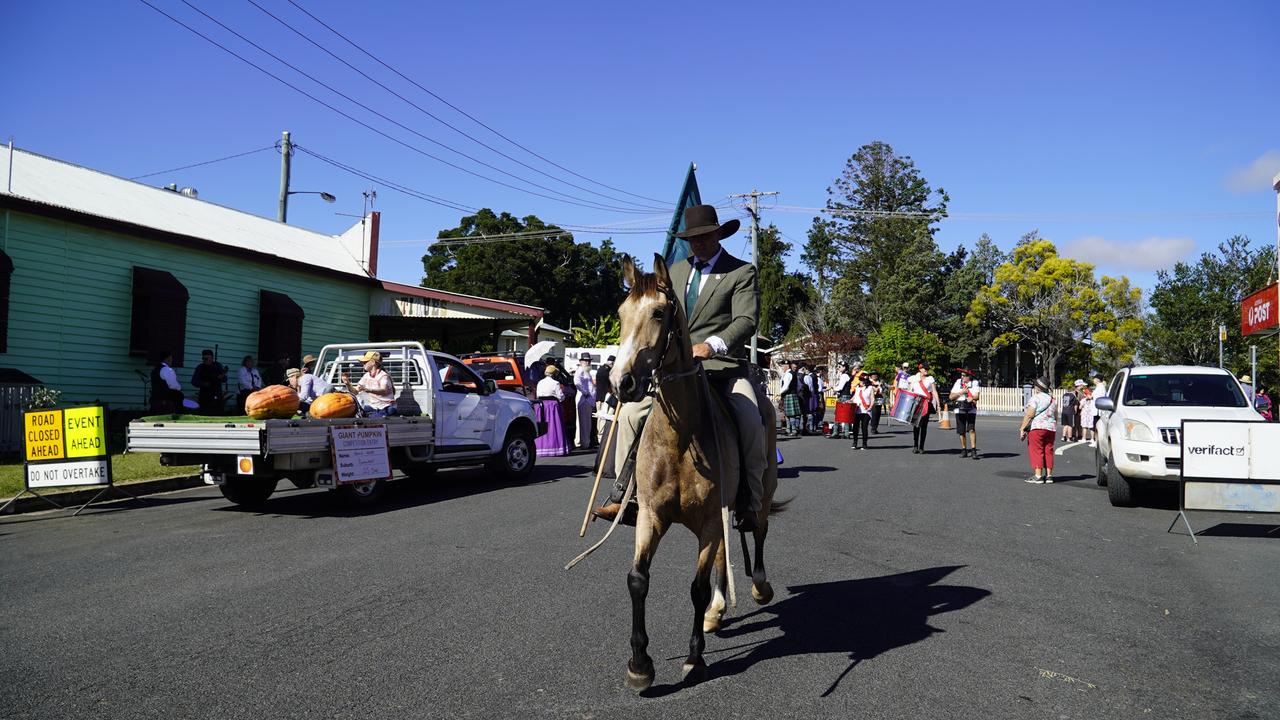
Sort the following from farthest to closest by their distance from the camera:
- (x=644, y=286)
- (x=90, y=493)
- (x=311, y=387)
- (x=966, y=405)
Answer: (x=966, y=405) → (x=311, y=387) → (x=90, y=493) → (x=644, y=286)

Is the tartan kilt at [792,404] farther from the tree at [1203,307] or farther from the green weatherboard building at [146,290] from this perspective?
the tree at [1203,307]

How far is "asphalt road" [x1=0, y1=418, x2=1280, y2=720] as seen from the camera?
4.37 metres

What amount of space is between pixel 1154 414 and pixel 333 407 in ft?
33.9

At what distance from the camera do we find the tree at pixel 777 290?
57.8 m

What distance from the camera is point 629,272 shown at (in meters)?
4.45

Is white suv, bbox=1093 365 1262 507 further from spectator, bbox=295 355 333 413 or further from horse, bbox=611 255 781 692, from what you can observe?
spectator, bbox=295 355 333 413

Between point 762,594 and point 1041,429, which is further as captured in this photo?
point 1041,429

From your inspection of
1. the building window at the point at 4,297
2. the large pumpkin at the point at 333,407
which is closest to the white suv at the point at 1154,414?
the large pumpkin at the point at 333,407

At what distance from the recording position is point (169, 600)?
6250mm

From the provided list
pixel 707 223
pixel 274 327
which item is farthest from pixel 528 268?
pixel 707 223

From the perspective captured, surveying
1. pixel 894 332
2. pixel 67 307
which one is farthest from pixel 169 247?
pixel 894 332

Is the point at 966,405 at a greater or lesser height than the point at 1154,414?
lesser

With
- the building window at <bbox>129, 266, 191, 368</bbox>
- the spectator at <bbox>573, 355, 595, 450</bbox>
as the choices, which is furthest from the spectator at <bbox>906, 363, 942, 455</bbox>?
the building window at <bbox>129, 266, 191, 368</bbox>

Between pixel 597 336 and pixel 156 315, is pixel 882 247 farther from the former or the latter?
pixel 156 315
